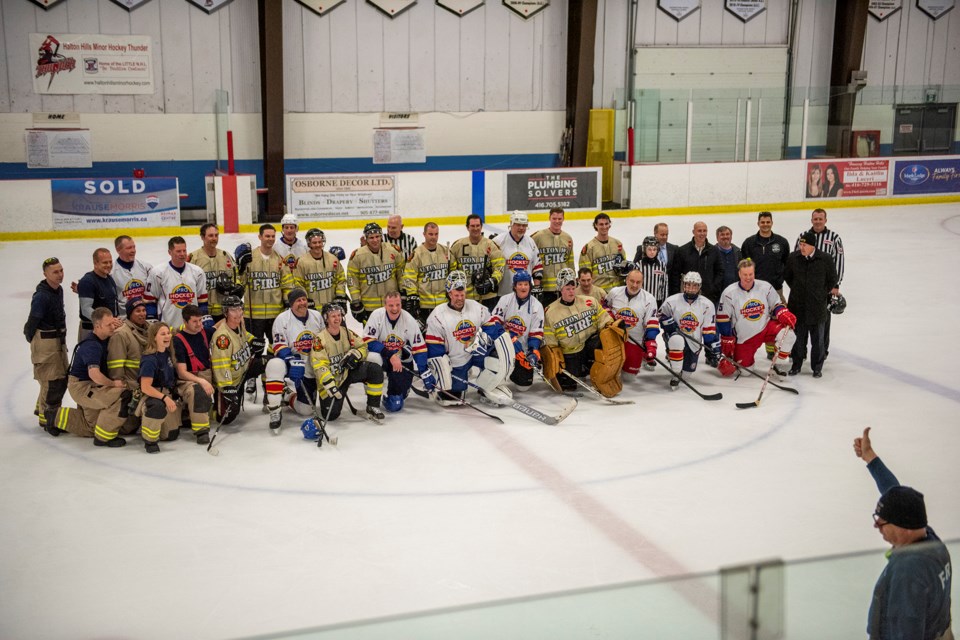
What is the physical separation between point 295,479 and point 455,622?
14.1 ft

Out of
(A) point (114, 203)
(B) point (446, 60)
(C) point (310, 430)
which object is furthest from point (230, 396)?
(B) point (446, 60)

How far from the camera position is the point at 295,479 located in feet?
22.6

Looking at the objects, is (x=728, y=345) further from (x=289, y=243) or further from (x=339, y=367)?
(x=289, y=243)

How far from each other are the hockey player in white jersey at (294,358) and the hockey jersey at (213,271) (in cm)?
95

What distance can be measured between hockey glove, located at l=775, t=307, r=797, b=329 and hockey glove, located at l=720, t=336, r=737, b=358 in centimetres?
46

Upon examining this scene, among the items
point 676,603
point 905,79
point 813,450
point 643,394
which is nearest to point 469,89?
point 905,79

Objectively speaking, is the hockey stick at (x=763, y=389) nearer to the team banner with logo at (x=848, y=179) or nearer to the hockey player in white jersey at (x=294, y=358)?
the hockey player in white jersey at (x=294, y=358)

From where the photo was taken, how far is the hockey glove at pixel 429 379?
8289 millimetres

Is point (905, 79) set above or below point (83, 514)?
above

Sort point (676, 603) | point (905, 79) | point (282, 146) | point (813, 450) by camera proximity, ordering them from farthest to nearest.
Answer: point (905, 79)
point (282, 146)
point (813, 450)
point (676, 603)

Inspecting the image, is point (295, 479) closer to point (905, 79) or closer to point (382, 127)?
point (382, 127)

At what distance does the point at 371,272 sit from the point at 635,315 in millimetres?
2330

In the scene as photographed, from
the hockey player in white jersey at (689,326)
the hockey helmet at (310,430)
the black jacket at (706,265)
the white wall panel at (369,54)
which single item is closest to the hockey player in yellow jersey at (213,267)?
the hockey helmet at (310,430)

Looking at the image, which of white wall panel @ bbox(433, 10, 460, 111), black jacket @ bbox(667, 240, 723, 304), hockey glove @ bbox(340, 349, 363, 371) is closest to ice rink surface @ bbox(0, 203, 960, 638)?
hockey glove @ bbox(340, 349, 363, 371)
